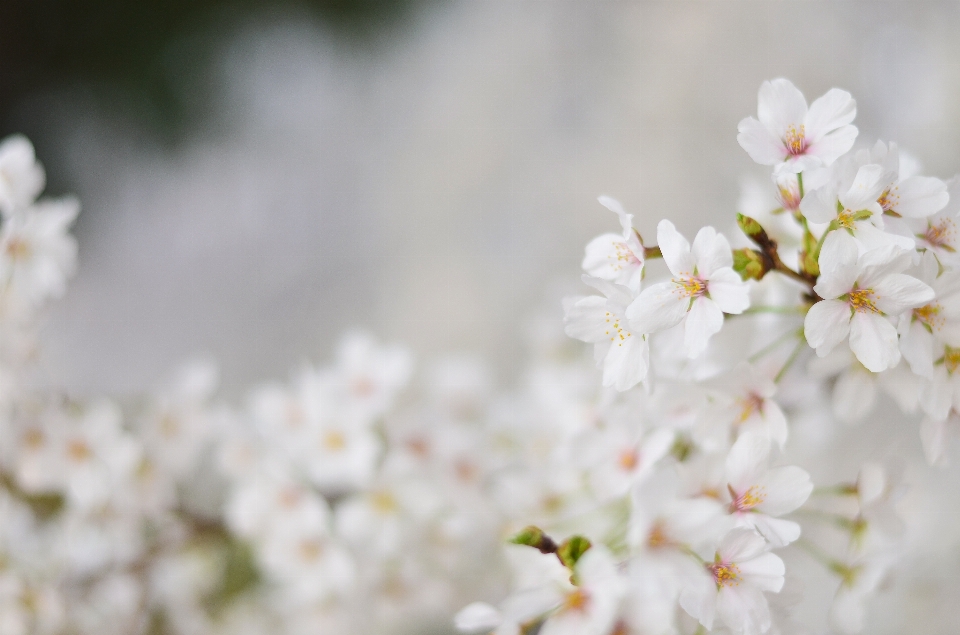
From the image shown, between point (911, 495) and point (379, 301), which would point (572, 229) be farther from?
point (911, 495)

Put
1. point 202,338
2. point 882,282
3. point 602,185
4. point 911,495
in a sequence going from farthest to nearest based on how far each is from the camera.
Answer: point 202,338 → point 602,185 → point 911,495 → point 882,282

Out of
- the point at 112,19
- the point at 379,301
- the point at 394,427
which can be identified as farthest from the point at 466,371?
the point at 112,19

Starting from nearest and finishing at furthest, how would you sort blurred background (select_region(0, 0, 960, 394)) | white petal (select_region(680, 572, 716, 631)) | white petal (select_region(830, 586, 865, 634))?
1. white petal (select_region(680, 572, 716, 631))
2. white petal (select_region(830, 586, 865, 634))
3. blurred background (select_region(0, 0, 960, 394))

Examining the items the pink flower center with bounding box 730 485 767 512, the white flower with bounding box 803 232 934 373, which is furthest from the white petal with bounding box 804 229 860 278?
the pink flower center with bounding box 730 485 767 512

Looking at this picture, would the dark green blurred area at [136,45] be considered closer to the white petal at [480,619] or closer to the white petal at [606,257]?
the white petal at [606,257]

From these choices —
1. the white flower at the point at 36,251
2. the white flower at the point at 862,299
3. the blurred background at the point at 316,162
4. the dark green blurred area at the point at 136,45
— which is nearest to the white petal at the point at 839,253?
the white flower at the point at 862,299

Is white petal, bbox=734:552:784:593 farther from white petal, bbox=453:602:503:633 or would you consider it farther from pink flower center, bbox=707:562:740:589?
white petal, bbox=453:602:503:633
